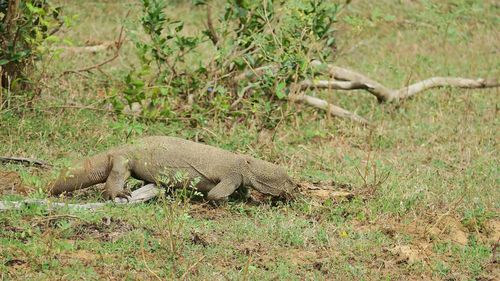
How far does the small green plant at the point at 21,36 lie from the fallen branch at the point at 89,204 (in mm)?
1612

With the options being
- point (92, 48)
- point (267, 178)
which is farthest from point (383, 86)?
point (267, 178)

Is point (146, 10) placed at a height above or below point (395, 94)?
above

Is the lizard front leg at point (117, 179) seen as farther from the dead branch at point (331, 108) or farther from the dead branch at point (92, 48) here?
the dead branch at point (92, 48)

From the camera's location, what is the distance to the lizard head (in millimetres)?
6253

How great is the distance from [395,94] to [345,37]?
2087 mm

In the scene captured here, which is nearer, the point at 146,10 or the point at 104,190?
the point at 104,190

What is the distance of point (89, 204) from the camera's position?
19.0ft

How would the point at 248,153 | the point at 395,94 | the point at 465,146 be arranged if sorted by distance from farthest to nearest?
the point at 395,94
the point at 465,146
the point at 248,153

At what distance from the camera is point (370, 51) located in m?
10.7

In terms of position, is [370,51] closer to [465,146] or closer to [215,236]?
[465,146]

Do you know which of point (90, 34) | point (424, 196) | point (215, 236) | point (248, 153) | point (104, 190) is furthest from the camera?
A: point (90, 34)

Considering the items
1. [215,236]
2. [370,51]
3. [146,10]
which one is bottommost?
[370,51]

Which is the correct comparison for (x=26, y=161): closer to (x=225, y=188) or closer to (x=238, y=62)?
(x=225, y=188)

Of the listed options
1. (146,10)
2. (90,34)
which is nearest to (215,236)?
(146,10)
